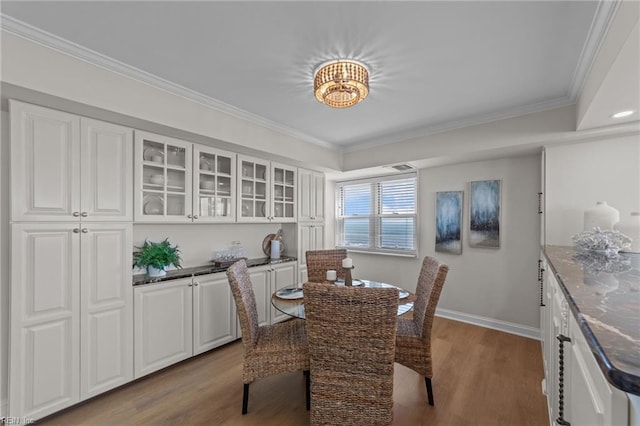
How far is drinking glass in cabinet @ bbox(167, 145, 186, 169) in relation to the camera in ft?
8.49

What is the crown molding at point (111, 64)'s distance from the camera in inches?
63.3

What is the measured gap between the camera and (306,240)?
4.04 metres

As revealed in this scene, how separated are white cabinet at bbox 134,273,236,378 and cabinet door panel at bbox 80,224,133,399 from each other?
0.30 feet

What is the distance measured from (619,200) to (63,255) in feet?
14.8

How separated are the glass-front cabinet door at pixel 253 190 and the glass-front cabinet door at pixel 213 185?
10cm

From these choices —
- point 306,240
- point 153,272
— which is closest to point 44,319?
point 153,272

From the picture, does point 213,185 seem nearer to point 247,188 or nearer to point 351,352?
point 247,188

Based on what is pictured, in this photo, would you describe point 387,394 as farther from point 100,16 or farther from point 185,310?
point 100,16

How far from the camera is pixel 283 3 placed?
1451 mm

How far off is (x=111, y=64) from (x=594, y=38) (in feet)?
10.5

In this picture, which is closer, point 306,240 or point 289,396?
point 289,396

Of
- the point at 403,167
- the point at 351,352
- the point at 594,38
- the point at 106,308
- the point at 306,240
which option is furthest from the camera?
the point at 306,240

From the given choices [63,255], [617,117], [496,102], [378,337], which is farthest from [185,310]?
[617,117]

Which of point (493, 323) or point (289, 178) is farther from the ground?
point (289, 178)
